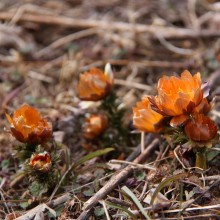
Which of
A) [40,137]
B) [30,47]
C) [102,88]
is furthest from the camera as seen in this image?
[30,47]

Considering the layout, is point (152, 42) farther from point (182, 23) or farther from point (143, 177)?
point (143, 177)

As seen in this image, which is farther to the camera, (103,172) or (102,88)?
(102,88)

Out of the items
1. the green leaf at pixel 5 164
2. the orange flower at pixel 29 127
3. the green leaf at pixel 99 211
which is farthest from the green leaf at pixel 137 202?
Answer: the green leaf at pixel 5 164

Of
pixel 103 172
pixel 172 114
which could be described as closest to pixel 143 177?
pixel 103 172

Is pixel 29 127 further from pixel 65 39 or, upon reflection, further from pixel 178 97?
pixel 65 39

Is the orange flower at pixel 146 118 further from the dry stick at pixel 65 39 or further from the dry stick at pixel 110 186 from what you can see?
the dry stick at pixel 65 39

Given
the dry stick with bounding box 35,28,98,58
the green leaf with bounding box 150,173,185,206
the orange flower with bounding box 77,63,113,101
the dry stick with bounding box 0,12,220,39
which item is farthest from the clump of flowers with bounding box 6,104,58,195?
the dry stick with bounding box 0,12,220,39

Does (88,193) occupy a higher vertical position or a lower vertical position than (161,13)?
lower

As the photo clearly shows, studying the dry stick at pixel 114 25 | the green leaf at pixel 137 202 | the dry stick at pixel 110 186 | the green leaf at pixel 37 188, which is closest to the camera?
the green leaf at pixel 137 202
